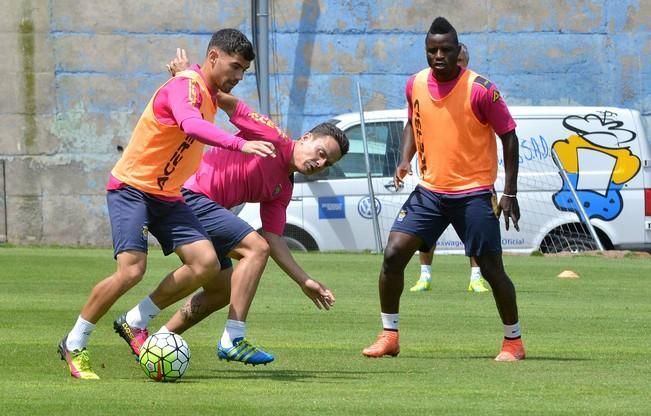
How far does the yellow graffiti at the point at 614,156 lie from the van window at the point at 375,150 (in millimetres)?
2401

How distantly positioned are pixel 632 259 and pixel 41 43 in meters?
11.6

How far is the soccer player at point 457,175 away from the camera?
9.75 m

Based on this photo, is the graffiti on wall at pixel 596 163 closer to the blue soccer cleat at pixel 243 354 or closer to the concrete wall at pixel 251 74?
the concrete wall at pixel 251 74

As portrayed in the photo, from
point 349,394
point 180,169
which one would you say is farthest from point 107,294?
point 349,394

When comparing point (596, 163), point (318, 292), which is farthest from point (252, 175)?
point (596, 163)

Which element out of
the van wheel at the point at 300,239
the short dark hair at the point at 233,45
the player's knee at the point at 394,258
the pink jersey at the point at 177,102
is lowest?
the van wheel at the point at 300,239

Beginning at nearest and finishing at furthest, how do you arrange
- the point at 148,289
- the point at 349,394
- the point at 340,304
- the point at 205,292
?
the point at 349,394, the point at 205,292, the point at 340,304, the point at 148,289

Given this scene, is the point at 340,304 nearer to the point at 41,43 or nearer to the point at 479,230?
the point at 479,230

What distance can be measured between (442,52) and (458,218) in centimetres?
117

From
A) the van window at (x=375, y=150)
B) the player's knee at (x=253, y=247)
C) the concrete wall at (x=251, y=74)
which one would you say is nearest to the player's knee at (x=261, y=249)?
the player's knee at (x=253, y=247)

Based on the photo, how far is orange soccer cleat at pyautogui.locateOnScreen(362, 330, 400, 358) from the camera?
991 cm

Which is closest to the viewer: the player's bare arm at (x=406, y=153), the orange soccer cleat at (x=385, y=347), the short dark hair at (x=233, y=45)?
the short dark hair at (x=233, y=45)

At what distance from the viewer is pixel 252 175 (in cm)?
938

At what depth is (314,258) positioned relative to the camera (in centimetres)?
2012
